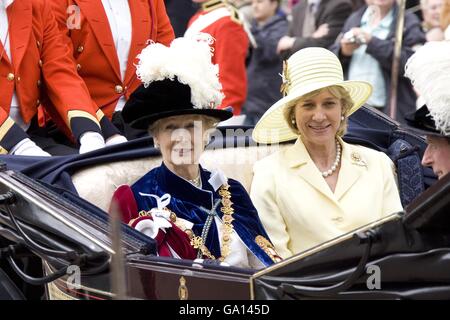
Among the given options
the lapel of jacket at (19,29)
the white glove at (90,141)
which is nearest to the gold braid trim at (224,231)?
the white glove at (90,141)

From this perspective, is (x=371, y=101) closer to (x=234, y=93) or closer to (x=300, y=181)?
(x=234, y=93)

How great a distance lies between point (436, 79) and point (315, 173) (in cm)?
91

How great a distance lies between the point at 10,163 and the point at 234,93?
9.45ft

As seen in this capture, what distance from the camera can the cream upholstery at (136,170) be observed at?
4.34 metres

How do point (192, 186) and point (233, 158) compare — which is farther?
point (233, 158)

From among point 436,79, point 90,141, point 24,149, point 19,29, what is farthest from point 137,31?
point 436,79

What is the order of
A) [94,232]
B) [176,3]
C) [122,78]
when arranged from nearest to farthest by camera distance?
[94,232] → [122,78] → [176,3]

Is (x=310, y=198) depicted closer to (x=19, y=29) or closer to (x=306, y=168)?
(x=306, y=168)

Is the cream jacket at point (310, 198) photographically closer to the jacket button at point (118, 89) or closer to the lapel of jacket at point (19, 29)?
the jacket button at point (118, 89)

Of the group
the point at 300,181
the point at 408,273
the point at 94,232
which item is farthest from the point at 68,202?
the point at 408,273

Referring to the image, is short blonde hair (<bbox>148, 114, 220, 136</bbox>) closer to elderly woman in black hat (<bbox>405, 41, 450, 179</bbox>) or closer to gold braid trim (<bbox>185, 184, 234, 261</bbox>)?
gold braid trim (<bbox>185, 184, 234, 261</bbox>)

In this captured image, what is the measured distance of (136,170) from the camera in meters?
4.51

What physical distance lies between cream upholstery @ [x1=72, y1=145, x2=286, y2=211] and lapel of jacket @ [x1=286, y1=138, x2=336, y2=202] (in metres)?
0.29

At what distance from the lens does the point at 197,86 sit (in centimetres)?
413
